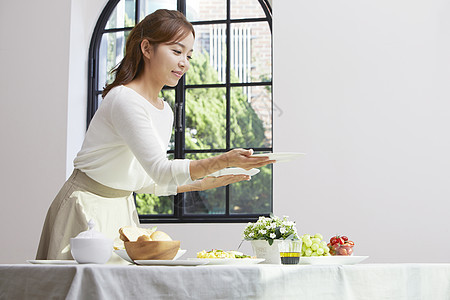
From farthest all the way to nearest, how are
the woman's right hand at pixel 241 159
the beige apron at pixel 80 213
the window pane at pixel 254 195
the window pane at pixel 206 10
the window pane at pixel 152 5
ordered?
the window pane at pixel 152 5 → the window pane at pixel 206 10 → the window pane at pixel 254 195 → the beige apron at pixel 80 213 → the woman's right hand at pixel 241 159

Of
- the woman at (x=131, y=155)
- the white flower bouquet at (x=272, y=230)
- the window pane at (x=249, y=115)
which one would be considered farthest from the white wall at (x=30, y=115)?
the white flower bouquet at (x=272, y=230)

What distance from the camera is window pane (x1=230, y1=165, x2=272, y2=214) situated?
3.86 metres

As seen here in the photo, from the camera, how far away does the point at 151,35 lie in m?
1.78

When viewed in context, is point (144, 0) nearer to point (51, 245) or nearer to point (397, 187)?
point (397, 187)

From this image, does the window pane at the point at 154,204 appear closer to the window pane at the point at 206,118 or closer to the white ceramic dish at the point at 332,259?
the window pane at the point at 206,118

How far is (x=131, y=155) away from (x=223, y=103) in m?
2.33

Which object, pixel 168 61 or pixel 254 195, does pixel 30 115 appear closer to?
pixel 254 195

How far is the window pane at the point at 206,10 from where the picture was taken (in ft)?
13.5

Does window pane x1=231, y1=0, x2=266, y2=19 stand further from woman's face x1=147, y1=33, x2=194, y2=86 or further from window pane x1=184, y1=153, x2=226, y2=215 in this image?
woman's face x1=147, y1=33, x2=194, y2=86

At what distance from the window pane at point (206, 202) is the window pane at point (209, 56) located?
0.53 metres

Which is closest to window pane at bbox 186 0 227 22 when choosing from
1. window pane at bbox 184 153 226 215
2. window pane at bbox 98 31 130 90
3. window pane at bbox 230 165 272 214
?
window pane at bbox 98 31 130 90

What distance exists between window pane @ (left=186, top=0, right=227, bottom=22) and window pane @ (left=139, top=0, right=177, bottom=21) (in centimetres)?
12

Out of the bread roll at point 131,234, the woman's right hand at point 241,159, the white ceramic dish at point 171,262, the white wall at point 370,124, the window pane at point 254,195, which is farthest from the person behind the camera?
the window pane at point 254,195

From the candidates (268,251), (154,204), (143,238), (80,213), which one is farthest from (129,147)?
(154,204)
